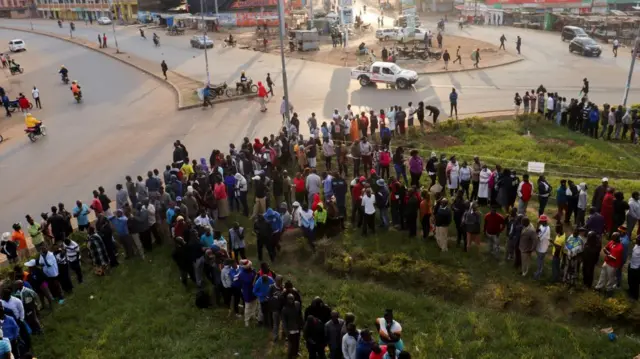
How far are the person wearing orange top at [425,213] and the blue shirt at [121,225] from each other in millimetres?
7340

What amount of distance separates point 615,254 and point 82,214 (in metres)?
13.1

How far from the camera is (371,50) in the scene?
4584 cm

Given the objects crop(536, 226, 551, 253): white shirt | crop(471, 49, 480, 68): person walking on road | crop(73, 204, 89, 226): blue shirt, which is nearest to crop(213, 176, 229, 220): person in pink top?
crop(73, 204, 89, 226): blue shirt

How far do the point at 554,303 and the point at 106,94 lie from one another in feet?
104

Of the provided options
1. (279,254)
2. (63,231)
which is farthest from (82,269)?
(279,254)

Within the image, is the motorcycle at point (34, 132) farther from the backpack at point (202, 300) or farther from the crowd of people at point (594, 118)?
the crowd of people at point (594, 118)

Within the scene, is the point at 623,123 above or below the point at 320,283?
above

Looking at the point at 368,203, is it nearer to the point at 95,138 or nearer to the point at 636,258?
the point at 636,258

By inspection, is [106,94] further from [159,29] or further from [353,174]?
[159,29]

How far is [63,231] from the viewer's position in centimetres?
1383

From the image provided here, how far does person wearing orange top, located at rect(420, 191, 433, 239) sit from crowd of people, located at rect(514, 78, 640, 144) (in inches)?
457

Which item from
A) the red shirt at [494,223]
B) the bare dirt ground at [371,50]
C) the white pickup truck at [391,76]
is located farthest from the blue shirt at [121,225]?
the bare dirt ground at [371,50]

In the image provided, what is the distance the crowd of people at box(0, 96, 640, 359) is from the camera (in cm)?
968

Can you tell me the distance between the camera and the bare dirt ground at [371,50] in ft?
126
